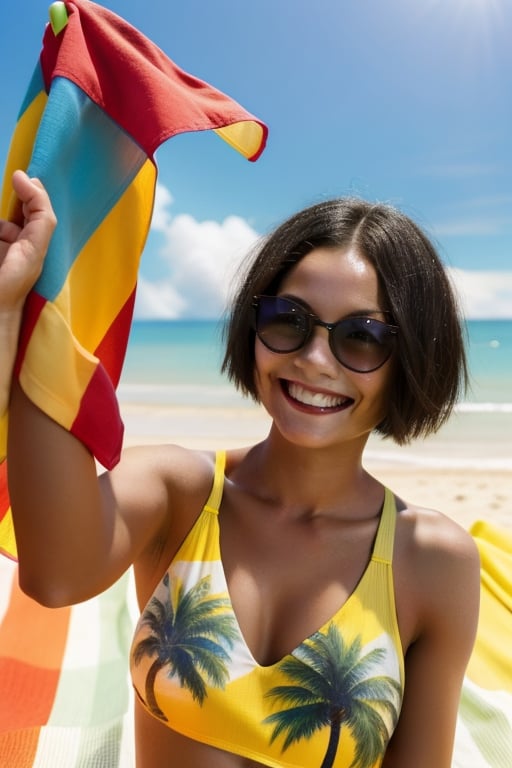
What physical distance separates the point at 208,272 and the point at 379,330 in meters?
63.9

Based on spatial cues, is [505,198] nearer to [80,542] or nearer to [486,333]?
[486,333]

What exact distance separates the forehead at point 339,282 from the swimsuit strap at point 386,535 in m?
0.55

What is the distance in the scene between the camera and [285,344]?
176 cm

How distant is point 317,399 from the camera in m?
1.74

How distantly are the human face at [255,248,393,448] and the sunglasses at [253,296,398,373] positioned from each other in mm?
15

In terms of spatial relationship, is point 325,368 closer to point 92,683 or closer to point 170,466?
point 170,466

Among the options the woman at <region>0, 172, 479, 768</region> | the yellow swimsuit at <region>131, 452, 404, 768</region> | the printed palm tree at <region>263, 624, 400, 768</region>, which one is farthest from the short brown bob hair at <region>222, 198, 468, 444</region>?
the printed palm tree at <region>263, 624, 400, 768</region>

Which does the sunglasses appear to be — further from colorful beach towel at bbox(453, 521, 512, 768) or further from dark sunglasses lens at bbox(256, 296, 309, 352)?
colorful beach towel at bbox(453, 521, 512, 768)

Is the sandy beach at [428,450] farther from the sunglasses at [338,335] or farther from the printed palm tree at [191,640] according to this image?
the printed palm tree at [191,640]

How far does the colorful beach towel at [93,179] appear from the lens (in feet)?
4.29

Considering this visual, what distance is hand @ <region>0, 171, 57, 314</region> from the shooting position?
4.04 ft

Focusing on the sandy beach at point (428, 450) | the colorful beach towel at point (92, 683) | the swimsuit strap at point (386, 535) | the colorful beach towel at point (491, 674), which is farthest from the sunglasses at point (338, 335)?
the sandy beach at point (428, 450)

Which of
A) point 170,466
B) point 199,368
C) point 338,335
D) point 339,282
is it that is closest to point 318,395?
point 338,335

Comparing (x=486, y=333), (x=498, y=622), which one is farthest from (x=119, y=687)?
(x=486, y=333)
